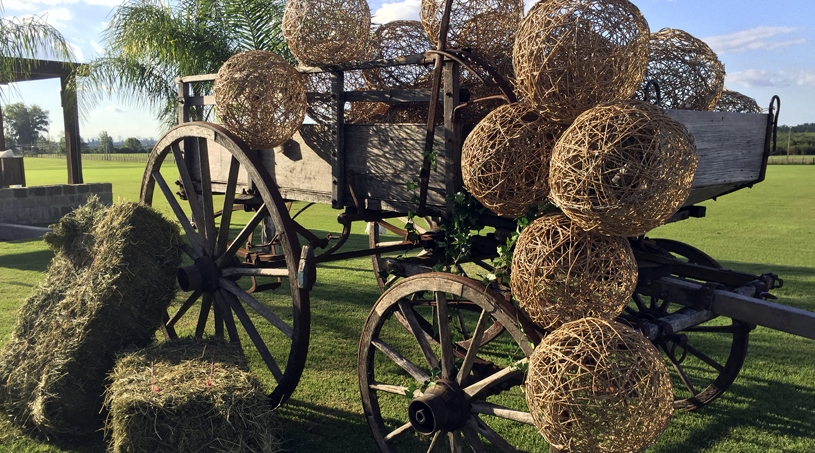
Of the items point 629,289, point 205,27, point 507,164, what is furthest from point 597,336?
point 205,27

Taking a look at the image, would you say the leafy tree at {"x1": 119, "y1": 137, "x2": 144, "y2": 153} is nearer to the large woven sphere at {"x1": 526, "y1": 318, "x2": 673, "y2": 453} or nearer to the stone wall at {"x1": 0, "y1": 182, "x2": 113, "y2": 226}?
the stone wall at {"x1": 0, "y1": 182, "x2": 113, "y2": 226}

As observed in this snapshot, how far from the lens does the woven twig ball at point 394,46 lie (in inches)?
162

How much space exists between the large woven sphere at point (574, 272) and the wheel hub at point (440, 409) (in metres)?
0.68

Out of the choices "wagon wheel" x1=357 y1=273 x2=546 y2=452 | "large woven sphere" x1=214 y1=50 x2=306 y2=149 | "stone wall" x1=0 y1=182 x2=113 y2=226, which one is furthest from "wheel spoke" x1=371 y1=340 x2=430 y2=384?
"stone wall" x1=0 y1=182 x2=113 y2=226

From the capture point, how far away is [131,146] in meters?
83.8

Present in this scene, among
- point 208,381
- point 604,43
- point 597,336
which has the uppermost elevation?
point 604,43

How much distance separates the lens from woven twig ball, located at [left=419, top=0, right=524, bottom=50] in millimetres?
3516

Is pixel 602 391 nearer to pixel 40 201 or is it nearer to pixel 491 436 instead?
pixel 491 436

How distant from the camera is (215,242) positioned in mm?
4352

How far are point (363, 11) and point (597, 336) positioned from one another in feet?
7.99

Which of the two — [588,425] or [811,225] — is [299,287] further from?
[811,225]

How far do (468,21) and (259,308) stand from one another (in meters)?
2.02

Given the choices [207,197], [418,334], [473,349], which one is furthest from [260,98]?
[473,349]

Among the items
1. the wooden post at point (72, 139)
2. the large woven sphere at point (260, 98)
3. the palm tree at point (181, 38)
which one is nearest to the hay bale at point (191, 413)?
the large woven sphere at point (260, 98)
